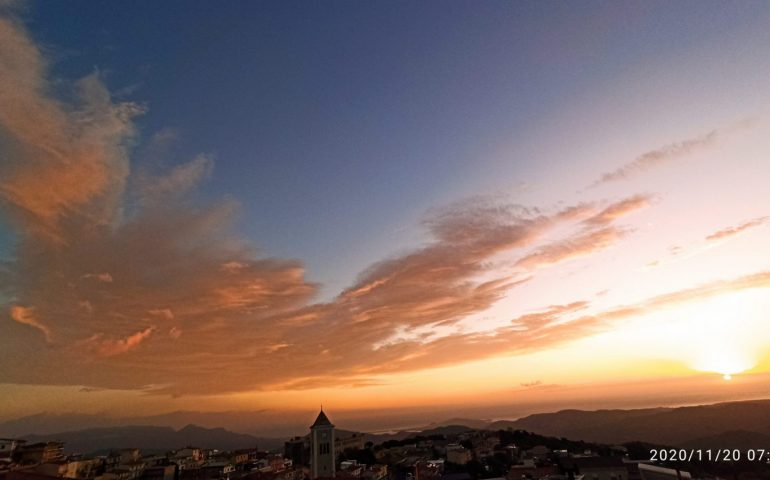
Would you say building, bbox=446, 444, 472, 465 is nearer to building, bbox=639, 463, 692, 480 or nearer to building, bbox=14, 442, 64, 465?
building, bbox=639, 463, 692, 480

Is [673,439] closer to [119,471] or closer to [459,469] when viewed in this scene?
[459,469]

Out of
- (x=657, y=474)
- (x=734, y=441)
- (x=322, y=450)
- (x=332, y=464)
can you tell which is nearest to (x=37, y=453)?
(x=322, y=450)

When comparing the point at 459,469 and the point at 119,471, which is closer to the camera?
the point at 119,471

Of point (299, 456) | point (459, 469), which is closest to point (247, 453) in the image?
point (299, 456)

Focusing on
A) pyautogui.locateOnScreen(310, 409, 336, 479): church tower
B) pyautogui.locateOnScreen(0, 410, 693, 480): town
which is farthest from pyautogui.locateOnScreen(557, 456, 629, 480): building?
pyautogui.locateOnScreen(310, 409, 336, 479): church tower

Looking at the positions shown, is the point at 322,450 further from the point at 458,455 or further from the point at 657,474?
the point at 657,474

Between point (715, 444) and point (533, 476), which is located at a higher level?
point (533, 476)
